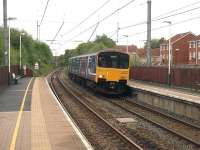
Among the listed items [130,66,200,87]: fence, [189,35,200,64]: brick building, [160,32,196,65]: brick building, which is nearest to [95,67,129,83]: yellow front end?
[130,66,200,87]: fence

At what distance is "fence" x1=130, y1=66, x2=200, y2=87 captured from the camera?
39.1 metres

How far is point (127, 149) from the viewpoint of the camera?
45.2 ft

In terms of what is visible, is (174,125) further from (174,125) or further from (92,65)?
(92,65)

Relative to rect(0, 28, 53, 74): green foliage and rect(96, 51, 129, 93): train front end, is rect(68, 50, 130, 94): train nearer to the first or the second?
rect(96, 51, 129, 93): train front end

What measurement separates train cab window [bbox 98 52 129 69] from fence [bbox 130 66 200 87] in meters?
7.35

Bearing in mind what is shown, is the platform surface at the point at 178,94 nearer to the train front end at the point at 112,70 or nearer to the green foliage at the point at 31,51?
the train front end at the point at 112,70

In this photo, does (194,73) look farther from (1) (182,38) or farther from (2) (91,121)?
(1) (182,38)

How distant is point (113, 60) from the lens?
32.8 m

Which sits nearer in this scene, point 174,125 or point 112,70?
point 174,125

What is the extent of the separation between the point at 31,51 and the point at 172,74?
50934 mm

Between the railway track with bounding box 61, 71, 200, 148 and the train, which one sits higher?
the train

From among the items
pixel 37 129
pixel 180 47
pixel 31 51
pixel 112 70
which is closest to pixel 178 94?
pixel 112 70

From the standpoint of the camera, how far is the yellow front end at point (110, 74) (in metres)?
32.3

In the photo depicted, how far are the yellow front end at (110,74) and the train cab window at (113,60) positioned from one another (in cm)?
26
